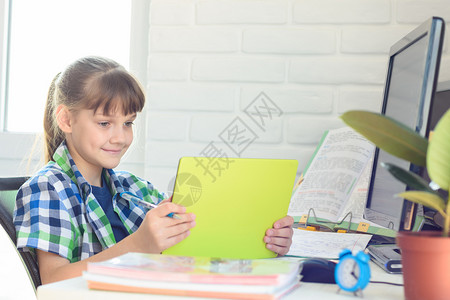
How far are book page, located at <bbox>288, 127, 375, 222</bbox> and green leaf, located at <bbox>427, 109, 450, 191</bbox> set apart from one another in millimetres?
779

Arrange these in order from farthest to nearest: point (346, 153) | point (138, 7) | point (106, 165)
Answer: point (138, 7) < point (346, 153) < point (106, 165)

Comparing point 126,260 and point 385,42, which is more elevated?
point 385,42

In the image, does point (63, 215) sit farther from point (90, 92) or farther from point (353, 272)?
point (353, 272)

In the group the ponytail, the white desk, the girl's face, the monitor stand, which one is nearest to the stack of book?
the white desk

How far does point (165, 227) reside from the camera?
97 centimetres

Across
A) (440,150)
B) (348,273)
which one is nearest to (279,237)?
(348,273)

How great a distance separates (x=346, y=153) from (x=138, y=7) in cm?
94

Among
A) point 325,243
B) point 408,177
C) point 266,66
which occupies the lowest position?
point 325,243

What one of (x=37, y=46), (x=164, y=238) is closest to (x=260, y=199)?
(x=164, y=238)

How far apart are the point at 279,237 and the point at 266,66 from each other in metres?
0.85

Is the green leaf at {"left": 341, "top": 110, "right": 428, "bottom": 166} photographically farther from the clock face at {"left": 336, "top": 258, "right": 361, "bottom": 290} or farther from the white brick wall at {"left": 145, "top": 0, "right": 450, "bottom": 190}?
the white brick wall at {"left": 145, "top": 0, "right": 450, "bottom": 190}

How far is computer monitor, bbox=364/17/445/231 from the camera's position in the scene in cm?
82

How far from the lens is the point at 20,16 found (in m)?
2.07

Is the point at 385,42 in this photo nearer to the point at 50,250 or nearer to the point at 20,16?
the point at 50,250
